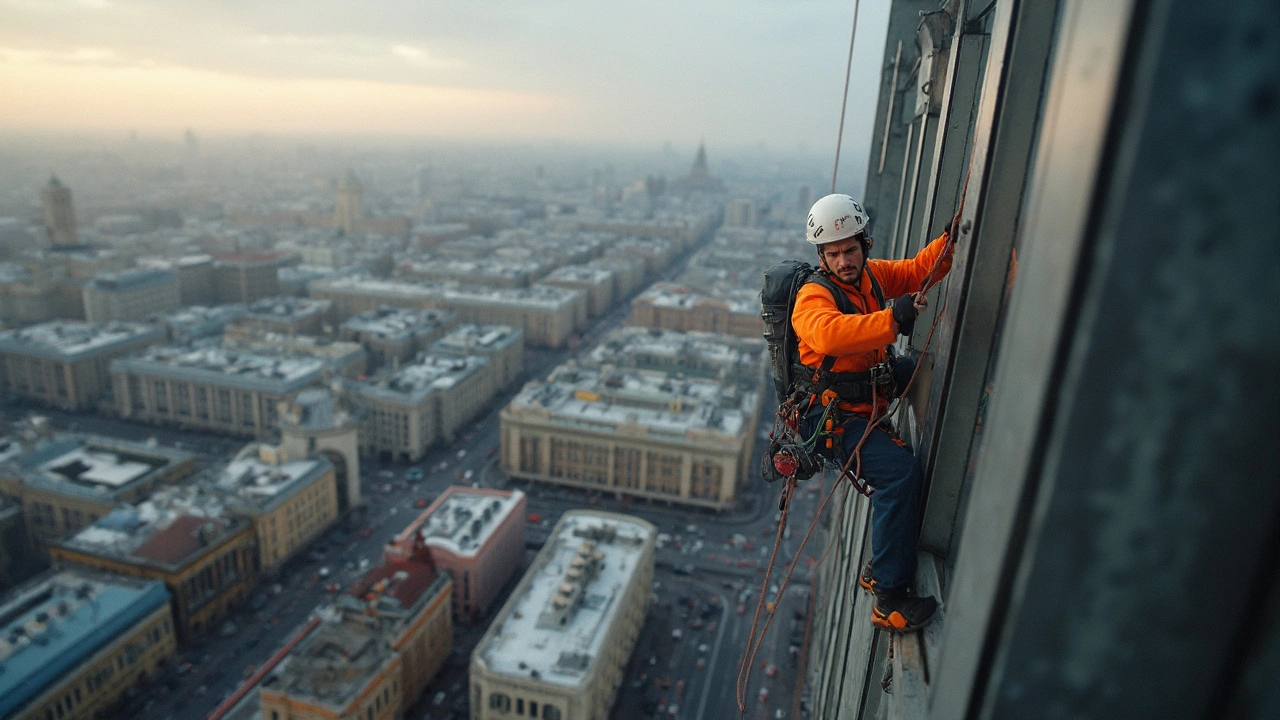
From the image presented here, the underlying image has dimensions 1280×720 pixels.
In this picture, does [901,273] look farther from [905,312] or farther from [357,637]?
[357,637]

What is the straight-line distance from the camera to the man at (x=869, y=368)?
14.3ft

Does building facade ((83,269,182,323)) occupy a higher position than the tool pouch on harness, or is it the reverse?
the tool pouch on harness

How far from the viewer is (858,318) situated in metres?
4.89

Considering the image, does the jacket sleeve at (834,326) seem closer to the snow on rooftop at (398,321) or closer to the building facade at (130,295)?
the snow on rooftop at (398,321)

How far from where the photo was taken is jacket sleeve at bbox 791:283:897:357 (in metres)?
4.83

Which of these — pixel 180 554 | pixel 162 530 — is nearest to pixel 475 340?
pixel 162 530

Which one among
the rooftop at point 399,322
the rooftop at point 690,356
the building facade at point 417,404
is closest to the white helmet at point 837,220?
the building facade at point 417,404

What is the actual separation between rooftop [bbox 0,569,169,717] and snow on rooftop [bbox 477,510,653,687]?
15.1m

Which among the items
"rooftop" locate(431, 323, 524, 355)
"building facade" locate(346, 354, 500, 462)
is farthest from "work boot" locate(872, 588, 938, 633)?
"rooftop" locate(431, 323, 524, 355)

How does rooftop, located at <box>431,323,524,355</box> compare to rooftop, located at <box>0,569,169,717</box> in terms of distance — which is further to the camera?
rooftop, located at <box>431,323,524,355</box>

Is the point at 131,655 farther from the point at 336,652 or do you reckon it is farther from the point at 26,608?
the point at 336,652

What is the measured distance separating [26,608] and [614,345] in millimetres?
41421

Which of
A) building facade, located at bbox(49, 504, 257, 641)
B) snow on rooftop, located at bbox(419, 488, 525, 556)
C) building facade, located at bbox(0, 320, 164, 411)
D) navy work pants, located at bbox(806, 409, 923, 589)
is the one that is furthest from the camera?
building facade, located at bbox(0, 320, 164, 411)

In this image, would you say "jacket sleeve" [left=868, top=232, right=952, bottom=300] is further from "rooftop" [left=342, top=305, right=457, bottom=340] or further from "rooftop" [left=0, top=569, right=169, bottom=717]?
"rooftop" [left=342, top=305, right=457, bottom=340]
